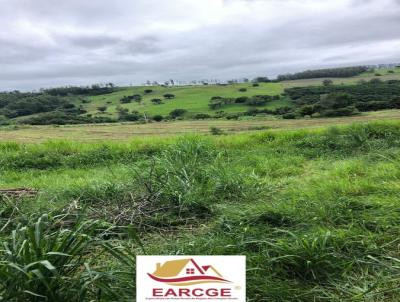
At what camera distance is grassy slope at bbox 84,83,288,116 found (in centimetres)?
3662

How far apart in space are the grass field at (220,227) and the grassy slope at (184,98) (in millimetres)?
29124

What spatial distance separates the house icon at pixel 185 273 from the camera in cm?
206

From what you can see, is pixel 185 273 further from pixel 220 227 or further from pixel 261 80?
pixel 261 80

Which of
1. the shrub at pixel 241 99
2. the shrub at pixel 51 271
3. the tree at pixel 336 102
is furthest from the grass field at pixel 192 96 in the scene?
the shrub at pixel 51 271

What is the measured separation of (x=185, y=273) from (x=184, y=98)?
43.9 metres

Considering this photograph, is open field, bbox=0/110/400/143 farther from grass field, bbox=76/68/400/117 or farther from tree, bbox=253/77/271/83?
tree, bbox=253/77/271/83

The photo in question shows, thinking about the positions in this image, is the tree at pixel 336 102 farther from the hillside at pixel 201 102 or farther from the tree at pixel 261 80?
the tree at pixel 261 80

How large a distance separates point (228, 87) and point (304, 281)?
4839cm

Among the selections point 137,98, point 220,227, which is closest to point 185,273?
point 220,227

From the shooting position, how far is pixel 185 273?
209 cm

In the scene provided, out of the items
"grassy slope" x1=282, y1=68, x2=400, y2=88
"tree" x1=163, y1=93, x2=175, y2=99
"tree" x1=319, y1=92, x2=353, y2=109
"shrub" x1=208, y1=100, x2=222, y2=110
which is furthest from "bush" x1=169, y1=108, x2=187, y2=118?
"grassy slope" x1=282, y1=68, x2=400, y2=88

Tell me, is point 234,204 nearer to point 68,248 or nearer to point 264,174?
point 264,174

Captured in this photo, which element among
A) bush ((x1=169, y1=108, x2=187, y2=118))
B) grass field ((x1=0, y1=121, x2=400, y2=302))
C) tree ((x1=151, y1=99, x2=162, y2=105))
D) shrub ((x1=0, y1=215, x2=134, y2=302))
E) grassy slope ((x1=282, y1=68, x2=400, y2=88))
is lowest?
bush ((x1=169, y1=108, x2=187, y2=118))

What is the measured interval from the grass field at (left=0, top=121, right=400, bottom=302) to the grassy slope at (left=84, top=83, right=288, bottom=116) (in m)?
29.1
